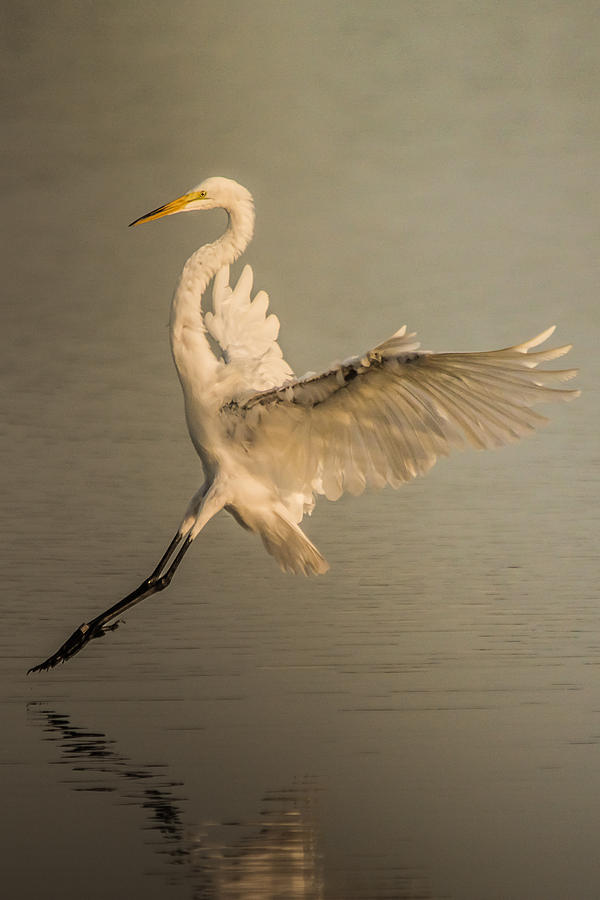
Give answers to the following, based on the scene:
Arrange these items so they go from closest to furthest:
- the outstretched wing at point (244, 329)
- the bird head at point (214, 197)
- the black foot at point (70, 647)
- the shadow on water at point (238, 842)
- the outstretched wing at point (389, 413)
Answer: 1. the shadow on water at point (238, 842)
2. the outstretched wing at point (389, 413)
3. the black foot at point (70, 647)
4. the outstretched wing at point (244, 329)
5. the bird head at point (214, 197)

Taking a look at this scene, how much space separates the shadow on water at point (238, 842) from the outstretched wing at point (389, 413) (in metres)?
1.13

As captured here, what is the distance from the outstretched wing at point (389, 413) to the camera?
408 centimetres

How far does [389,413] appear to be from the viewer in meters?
4.43

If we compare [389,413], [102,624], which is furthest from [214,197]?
[102,624]

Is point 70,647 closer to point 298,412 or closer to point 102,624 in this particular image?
point 102,624

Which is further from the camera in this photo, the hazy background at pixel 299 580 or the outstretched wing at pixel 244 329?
the outstretched wing at pixel 244 329

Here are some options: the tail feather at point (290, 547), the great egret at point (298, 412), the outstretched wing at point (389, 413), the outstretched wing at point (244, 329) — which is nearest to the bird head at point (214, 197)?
the great egret at point (298, 412)

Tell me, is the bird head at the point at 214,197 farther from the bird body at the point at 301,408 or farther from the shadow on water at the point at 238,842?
the shadow on water at the point at 238,842

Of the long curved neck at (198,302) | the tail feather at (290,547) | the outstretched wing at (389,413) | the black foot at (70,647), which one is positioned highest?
the long curved neck at (198,302)

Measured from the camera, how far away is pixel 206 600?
5324 millimetres

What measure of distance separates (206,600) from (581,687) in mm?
1469

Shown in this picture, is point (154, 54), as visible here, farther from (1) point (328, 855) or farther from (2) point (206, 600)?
(1) point (328, 855)

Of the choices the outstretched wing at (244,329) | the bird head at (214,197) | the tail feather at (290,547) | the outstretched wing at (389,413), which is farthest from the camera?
the bird head at (214,197)

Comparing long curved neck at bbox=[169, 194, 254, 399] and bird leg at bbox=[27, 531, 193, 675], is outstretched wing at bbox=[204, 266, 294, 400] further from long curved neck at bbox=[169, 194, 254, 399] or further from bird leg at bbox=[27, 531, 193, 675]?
bird leg at bbox=[27, 531, 193, 675]
